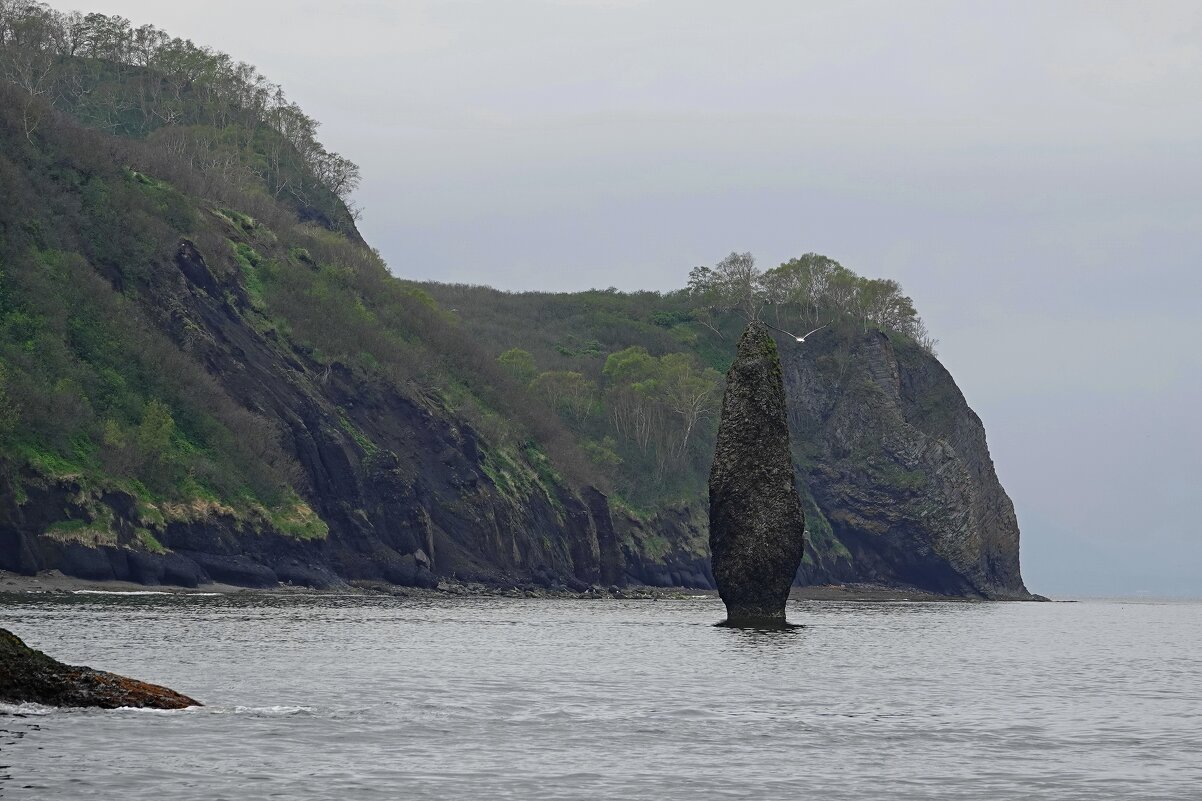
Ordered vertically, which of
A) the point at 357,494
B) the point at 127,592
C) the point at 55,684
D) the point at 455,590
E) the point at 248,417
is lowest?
the point at 127,592

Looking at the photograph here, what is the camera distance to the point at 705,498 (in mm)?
181750

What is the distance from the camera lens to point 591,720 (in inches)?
1225

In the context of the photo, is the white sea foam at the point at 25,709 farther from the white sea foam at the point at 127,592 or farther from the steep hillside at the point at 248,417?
the steep hillside at the point at 248,417

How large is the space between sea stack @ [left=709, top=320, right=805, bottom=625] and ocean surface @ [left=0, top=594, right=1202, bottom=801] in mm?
5233

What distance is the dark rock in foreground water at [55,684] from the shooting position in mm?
27562

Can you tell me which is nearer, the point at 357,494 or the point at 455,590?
the point at 455,590

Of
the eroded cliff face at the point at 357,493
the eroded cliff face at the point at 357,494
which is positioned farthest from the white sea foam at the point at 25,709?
the eroded cliff face at the point at 357,493

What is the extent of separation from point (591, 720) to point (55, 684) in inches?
429

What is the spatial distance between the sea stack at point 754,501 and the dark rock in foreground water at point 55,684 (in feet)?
132

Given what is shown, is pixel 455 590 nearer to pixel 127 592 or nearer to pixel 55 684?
pixel 127 592

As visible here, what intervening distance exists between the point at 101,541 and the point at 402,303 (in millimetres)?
79244

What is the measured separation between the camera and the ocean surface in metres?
22.5

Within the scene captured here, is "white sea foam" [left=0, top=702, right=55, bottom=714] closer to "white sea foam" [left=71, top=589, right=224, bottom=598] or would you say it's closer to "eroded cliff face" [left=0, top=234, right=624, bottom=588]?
"white sea foam" [left=71, top=589, right=224, bottom=598]

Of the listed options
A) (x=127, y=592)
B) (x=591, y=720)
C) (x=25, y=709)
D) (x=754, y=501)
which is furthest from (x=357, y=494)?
(x=25, y=709)
